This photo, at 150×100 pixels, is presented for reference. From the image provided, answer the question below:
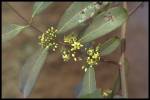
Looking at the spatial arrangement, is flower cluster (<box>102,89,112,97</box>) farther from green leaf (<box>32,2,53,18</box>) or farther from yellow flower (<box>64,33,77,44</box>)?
green leaf (<box>32,2,53,18</box>)

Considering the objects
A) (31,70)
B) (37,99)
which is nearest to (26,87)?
(31,70)

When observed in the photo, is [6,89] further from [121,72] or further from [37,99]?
[121,72]

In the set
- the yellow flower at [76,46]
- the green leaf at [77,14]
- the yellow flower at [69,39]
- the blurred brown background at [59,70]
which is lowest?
the blurred brown background at [59,70]

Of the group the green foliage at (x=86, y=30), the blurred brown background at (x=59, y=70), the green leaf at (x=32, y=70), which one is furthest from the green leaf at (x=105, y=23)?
the blurred brown background at (x=59, y=70)

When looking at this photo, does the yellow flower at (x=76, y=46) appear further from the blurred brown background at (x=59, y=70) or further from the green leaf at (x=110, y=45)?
the blurred brown background at (x=59, y=70)

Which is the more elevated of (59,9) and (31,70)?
(59,9)

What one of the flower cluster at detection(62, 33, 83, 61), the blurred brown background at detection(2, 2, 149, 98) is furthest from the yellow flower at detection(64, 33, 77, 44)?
the blurred brown background at detection(2, 2, 149, 98)
